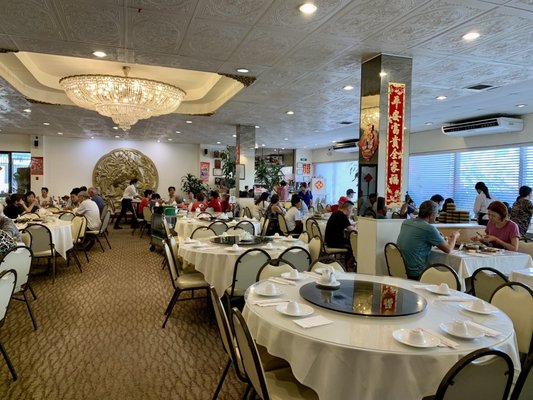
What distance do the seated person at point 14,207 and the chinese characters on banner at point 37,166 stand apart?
5.41m

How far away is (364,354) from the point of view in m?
1.85

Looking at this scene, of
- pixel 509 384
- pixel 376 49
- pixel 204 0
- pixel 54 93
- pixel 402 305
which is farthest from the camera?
pixel 54 93

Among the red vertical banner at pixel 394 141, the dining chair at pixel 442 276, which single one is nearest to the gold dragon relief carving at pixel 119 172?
the red vertical banner at pixel 394 141

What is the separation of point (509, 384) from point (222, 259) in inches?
115

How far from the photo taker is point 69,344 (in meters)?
3.68

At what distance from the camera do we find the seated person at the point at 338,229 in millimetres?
6457

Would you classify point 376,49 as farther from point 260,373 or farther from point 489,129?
point 489,129

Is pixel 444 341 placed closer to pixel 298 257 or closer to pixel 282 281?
pixel 282 281

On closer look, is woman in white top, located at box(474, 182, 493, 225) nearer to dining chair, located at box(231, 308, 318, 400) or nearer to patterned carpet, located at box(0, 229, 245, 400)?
patterned carpet, located at box(0, 229, 245, 400)

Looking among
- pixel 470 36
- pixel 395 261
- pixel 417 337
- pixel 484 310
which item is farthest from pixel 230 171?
pixel 417 337

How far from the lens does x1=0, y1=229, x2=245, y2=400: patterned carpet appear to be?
2944 mm

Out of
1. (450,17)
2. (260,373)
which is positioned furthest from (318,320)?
(450,17)

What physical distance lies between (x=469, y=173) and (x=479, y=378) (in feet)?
32.6

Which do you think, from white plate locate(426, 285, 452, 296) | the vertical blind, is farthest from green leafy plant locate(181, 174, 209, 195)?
white plate locate(426, 285, 452, 296)
